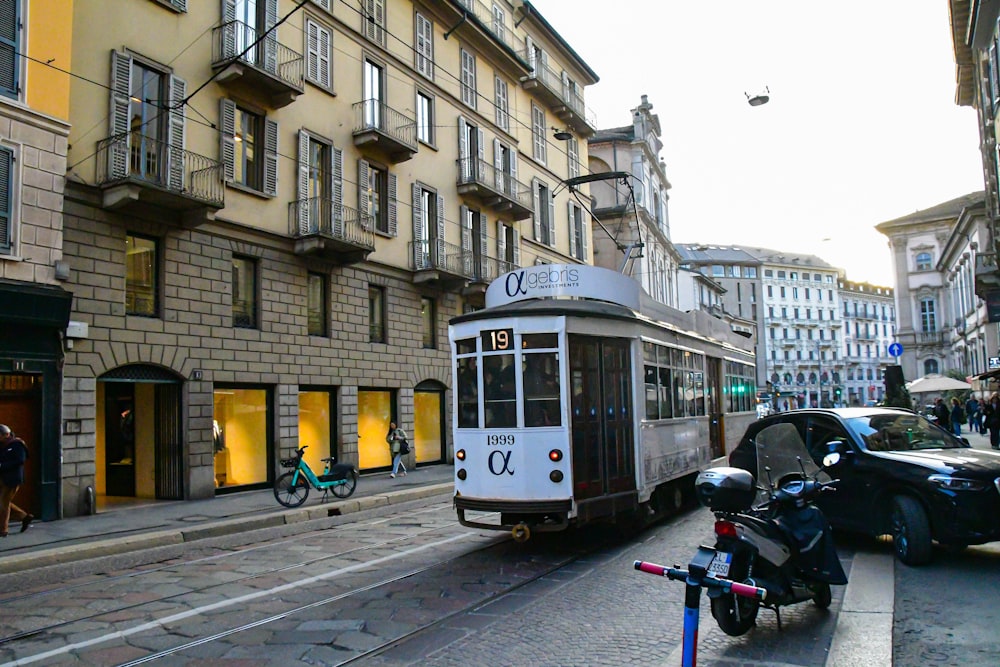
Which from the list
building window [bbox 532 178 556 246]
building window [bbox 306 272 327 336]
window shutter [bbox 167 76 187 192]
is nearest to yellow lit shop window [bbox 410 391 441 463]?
building window [bbox 306 272 327 336]

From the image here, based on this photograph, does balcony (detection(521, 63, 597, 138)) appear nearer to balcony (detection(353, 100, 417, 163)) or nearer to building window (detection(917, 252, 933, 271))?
balcony (detection(353, 100, 417, 163))

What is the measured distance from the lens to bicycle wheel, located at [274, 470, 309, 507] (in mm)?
14383

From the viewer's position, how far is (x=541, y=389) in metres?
8.79

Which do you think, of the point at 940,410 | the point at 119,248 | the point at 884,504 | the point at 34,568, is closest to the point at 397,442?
the point at 119,248

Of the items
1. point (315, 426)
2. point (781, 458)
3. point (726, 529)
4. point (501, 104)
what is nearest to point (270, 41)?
point (315, 426)

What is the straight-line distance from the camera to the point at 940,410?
27453mm

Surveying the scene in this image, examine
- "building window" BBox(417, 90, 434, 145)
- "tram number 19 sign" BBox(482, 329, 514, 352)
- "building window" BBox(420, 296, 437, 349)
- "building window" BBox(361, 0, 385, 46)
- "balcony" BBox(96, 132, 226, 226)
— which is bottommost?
"tram number 19 sign" BBox(482, 329, 514, 352)

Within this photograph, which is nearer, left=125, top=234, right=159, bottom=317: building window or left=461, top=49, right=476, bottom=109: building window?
left=125, top=234, right=159, bottom=317: building window

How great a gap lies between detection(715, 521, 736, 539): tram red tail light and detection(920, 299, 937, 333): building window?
7113cm

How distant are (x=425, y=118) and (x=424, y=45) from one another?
230cm

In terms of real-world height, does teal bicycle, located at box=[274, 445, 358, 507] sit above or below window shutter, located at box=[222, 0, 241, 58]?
below

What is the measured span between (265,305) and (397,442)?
522 cm

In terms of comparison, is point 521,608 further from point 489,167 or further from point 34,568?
point 489,167

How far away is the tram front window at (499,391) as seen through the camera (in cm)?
884
